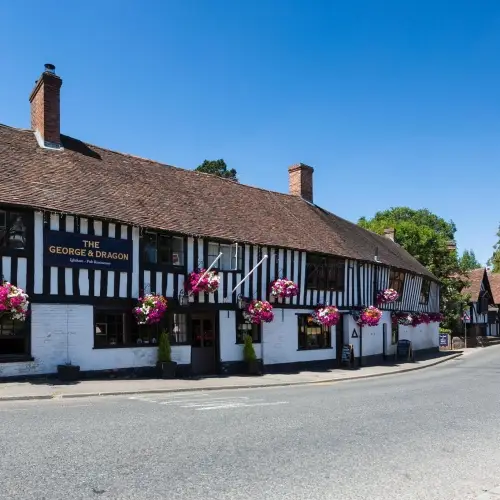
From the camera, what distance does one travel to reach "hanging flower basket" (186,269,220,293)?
19.0m

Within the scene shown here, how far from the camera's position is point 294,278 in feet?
77.4

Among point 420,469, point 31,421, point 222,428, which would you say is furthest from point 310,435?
point 31,421

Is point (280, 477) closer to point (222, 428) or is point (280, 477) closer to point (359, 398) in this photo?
point (222, 428)

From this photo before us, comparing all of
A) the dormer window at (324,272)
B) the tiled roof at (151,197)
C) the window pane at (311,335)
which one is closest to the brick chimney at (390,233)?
the tiled roof at (151,197)

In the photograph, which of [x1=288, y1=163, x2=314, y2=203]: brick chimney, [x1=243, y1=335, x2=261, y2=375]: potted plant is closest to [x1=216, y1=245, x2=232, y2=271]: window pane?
[x1=243, y1=335, x2=261, y2=375]: potted plant

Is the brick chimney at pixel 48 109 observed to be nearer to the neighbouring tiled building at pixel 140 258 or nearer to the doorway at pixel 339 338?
the neighbouring tiled building at pixel 140 258

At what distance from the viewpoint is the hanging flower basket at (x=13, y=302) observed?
14.1 metres

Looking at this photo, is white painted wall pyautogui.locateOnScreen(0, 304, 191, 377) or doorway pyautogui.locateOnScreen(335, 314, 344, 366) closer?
white painted wall pyautogui.locateOnScreen(0, 304, 191, 377)

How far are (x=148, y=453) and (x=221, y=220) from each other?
15.0m

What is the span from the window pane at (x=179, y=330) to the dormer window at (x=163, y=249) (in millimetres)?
1879

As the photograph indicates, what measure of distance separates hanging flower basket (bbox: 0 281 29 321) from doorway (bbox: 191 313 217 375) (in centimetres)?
669

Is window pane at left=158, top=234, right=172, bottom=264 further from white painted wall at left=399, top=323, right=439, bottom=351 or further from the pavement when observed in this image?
white painted wall at left=399, top=323, right=439, bottom=351

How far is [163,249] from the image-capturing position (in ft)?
61.9

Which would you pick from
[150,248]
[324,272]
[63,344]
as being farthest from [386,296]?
[63,344]
